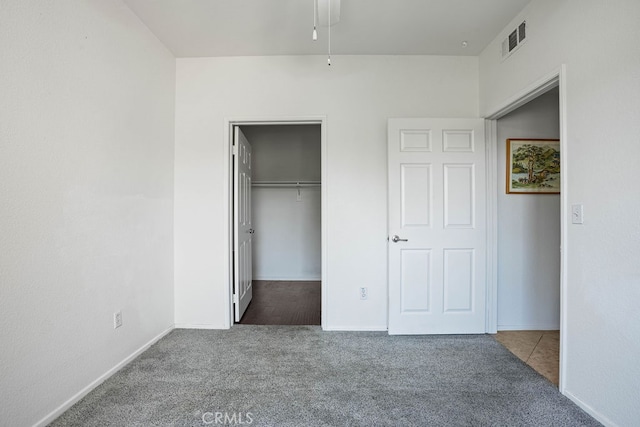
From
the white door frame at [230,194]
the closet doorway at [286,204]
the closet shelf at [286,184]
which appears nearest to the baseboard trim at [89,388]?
the white door frame at [230,194]

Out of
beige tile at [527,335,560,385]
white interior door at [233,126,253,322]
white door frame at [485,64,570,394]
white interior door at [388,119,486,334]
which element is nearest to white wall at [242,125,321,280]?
white interior door at [233,126,253,322]

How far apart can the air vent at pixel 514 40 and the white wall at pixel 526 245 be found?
2.16 feet

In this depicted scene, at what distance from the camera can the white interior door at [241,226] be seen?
2.93m

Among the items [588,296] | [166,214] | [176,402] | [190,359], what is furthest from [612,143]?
[166,214]

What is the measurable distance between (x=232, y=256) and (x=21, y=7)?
2.23 meters

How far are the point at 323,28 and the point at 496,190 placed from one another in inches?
88.3

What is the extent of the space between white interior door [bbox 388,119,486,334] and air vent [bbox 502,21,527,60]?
0.59 meters

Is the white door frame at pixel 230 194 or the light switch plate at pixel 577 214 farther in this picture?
the white door frame at pixel 230 194

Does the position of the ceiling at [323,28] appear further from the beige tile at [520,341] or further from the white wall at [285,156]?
Answer: the beige tile at [520,341]

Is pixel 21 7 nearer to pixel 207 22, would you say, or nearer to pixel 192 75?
pixel 207 22

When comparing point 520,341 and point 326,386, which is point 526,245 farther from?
point 326,386

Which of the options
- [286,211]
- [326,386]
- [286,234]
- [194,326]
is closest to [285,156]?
[286,211]

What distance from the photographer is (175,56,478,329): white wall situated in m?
2.78

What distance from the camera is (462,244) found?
263 centimetres
